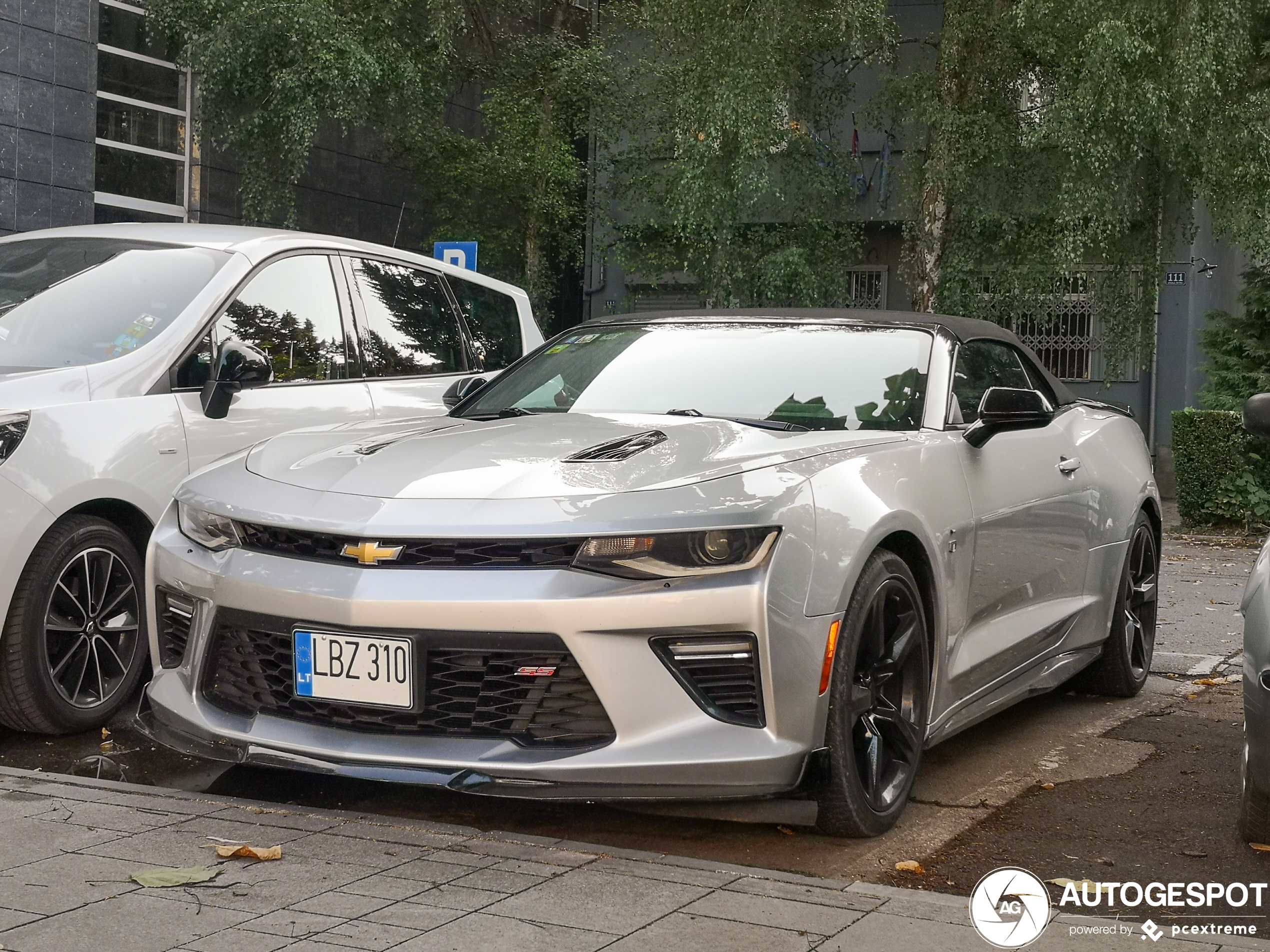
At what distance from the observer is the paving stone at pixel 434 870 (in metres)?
3.52

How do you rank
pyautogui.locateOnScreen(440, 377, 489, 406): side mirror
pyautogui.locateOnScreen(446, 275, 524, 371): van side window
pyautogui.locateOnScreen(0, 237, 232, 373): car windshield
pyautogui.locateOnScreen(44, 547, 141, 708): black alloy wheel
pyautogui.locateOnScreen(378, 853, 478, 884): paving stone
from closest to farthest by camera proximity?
pyautogui.locateOnScreen(378, 853, 478, 884): paving stone
pyautogui.locateOnScreen(44, 547, 141, 708): black alloy wheel
pyautogui.locateOnScreen(0, 237, 232, 373): car windshield
pyautogui.locateOnScreen(440, 377, 489, 406): side mirror
pyautogui.locateOnScreen(446, 275, 524, 371): van side window

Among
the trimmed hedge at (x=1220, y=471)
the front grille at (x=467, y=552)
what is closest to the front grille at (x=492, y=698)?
the front grille at (x=467, y=552)

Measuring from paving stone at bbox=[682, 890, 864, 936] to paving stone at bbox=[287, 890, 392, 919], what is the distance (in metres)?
0.68

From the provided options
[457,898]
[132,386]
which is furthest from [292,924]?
[132,386]

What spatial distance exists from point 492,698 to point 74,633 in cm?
214

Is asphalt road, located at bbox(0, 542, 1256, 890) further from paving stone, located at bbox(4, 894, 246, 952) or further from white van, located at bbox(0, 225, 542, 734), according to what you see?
paving stone, located at bbox(4, 894, 246, 952)

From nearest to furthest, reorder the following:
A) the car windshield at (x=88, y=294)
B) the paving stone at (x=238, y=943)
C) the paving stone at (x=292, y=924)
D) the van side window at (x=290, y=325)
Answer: the paving stone at (x=238, y=943)
the paving stone at (x=292, y=924)
the car windshield at (x=88, y=294)
the van side window at (x=290, y=325)

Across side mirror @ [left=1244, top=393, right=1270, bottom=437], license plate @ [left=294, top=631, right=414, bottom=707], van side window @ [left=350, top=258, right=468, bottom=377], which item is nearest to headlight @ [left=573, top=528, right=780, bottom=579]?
license plate @ [left=294, top=631, right=414, bottom=707]

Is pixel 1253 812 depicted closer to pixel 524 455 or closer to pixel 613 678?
pixel 613 678

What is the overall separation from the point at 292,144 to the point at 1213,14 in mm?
12184

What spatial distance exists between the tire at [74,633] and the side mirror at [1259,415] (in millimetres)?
3713

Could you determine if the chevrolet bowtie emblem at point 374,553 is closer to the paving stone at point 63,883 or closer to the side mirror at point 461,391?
the paving stone at point 63,883

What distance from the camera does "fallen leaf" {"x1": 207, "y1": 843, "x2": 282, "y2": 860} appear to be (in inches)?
144

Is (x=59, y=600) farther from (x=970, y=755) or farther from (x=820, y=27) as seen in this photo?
(x=820, y=27)
